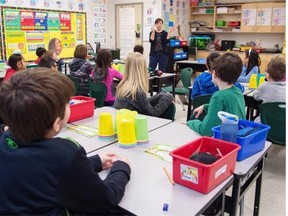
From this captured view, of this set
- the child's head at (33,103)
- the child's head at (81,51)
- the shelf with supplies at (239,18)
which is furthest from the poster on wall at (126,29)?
the child's head at (33,103)

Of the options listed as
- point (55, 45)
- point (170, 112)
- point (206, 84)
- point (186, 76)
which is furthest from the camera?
point (55, 45)

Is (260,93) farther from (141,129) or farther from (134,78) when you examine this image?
(141,129)

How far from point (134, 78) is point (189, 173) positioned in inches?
56.0

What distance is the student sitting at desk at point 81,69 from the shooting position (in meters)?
4.29

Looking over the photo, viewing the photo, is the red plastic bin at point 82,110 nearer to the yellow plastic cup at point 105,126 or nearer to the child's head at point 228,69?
the yellow plastic cup at point 105,126

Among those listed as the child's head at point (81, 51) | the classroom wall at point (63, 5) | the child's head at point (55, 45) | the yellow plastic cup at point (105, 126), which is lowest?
the yellow plastic cup at point (105, 126)

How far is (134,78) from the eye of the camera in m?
2.54

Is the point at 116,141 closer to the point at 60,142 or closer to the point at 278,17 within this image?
the point at 60,142

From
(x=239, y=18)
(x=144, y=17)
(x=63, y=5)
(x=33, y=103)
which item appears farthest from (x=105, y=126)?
(x=239, y=18)

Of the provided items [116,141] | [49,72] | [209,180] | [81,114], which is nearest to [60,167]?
[49,72]

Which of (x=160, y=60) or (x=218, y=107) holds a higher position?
(x=160, y=60)

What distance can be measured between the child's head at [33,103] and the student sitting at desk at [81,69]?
328cm

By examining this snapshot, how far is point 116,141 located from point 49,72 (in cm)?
86

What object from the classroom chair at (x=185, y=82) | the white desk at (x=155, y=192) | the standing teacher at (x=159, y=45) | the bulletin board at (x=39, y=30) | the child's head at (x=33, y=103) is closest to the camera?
the child's head at (x=33, y=103)
